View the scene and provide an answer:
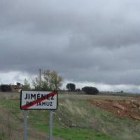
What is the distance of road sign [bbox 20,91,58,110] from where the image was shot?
11211mm

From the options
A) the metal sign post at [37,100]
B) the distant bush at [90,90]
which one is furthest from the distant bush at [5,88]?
the metal sign post at [37,100]

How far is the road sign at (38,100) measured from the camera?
11.2 m

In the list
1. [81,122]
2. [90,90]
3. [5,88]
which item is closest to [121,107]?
[81,122]

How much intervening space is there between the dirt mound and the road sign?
106 ft

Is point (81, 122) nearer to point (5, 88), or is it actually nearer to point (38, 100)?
point (38, 100)

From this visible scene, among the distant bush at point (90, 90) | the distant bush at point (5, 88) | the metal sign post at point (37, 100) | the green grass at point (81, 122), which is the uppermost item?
the distant bush at point (90, 90)

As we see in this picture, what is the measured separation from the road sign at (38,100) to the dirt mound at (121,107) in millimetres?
32437

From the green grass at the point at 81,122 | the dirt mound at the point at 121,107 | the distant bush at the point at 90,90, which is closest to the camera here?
the green grass at the point at 81,122

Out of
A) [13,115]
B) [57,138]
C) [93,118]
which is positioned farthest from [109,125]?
[57,138]

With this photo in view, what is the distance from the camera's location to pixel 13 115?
102ft

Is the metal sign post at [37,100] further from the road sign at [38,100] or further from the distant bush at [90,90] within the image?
the distant bush at [90,90]

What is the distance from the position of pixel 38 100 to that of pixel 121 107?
1453 inches

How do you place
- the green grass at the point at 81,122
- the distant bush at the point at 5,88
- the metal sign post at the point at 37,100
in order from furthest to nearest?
the distant bush at the point at 5,88 < the green grass at the point at 81,122 < the metal sign post at the point at 37,100

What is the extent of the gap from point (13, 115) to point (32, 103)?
20155 mm
